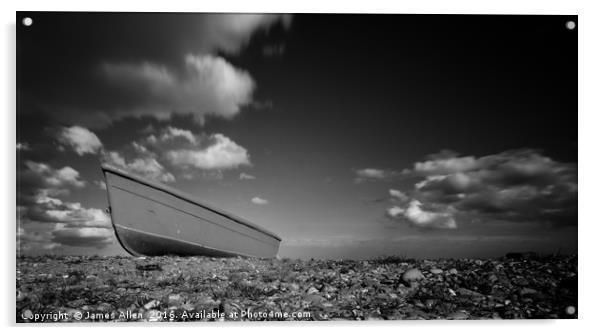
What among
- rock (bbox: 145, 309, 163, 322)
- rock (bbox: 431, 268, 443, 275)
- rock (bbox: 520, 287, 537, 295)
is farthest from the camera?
rock (bbox: 431, 268, 443, 275)

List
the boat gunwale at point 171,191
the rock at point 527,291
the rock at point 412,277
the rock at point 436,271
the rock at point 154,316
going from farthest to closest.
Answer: the boat gunwale at point 171,191
the rock at point 436,271
the rock at point 412,277
the rock at point 527,291
the rock at point 154,316

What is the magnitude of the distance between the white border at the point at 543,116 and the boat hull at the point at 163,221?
155 cm

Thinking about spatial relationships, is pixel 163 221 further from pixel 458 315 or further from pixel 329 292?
pixel 458 315

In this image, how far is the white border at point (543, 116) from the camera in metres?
3.97

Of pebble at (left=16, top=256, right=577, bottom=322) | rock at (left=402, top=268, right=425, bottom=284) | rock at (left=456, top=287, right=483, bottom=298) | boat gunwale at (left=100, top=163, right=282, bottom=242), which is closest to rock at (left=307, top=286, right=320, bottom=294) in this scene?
pebble at (left=16, top=256, right=577, bottom=322)

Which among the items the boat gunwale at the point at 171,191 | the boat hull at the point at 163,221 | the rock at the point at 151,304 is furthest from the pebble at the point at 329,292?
the boat gunwale at the point at 171,191

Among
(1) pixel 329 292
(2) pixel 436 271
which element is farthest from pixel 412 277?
(1) pixel 329 292

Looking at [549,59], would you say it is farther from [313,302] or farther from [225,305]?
[225,305]

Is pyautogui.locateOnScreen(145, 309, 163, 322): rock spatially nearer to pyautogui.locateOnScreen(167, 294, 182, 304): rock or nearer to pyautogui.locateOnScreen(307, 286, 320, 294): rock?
pyautogui.locateOnScreen(167, 294, 182, 304): rock

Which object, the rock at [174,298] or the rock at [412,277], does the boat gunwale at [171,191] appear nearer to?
the rock at [174,298]

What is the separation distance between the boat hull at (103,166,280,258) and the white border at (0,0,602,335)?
155cm

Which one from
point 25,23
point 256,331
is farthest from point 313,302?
point 25,23

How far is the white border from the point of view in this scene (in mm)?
3971
